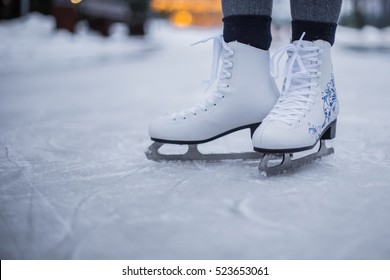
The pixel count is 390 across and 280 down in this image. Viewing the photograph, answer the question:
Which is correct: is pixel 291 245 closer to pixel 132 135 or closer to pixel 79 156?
pixel 79 156

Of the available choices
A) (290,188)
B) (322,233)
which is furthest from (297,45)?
(322,233)

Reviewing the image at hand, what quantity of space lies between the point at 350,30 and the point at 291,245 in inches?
514

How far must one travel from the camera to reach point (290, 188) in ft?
2.59

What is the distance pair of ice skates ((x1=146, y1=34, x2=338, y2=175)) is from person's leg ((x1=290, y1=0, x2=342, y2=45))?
0.02 m

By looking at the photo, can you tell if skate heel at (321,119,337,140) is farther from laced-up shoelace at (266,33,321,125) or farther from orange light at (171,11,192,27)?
orange light at (171,11,192,27)

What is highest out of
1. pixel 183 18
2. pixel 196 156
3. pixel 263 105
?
pixel 263 105

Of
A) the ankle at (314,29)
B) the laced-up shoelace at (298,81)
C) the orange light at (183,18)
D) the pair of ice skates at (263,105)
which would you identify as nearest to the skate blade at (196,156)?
the pair of ice skates at (263,105)

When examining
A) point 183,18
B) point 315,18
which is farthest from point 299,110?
point 183,18

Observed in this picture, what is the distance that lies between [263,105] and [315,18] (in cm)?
20

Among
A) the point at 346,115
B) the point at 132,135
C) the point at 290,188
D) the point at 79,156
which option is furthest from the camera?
the point at 346,115

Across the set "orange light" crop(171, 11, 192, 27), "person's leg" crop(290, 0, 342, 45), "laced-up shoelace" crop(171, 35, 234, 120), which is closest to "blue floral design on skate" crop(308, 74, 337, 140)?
"person's leg" crop(290, 0, 342, 45)

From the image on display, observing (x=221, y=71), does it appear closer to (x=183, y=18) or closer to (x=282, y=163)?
(x=282, y=163)

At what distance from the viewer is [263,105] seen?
95cm

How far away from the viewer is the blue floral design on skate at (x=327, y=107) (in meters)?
0.89
